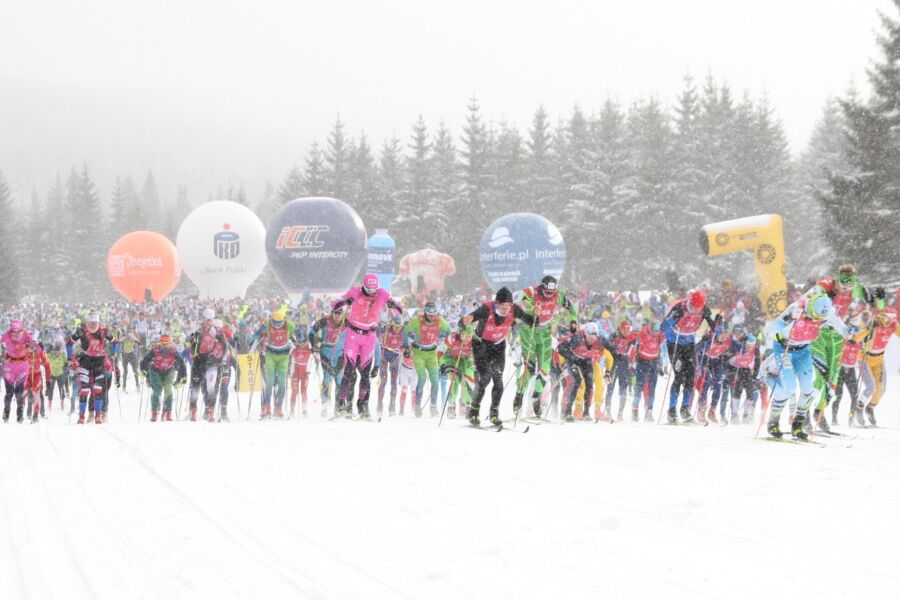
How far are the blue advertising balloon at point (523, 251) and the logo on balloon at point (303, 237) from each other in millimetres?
7777

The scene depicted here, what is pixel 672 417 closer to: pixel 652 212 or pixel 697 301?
pixel 697 301

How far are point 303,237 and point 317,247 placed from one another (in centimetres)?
80

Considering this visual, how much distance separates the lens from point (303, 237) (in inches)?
1448

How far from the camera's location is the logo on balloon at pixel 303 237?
120 feet

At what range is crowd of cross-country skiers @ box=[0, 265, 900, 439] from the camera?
1038cm

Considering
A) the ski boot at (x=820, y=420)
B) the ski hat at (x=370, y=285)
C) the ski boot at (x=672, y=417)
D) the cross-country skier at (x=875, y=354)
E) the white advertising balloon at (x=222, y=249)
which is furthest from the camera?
the white advertising balloon at (x=222, y=249)

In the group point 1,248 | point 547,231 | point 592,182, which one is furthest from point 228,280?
point 1,248

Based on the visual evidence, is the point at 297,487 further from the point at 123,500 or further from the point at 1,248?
the point at 1,248

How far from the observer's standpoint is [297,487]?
6434mm

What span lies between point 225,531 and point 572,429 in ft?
20.0

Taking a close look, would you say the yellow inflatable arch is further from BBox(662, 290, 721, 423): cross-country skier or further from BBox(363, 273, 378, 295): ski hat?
BBox(363, 273, 378, 295): ski hat

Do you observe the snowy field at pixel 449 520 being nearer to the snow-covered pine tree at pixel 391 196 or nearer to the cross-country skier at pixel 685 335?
the cross-country skier at pixel 685 335

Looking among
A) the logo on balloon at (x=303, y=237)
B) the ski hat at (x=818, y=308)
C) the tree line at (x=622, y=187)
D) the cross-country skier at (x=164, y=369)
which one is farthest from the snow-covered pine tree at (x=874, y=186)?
the logo on balloon at (x=303, y=237)

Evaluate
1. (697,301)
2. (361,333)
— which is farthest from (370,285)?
(697,301)
